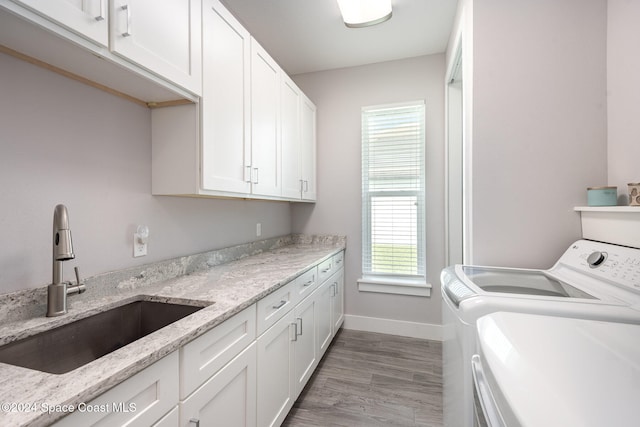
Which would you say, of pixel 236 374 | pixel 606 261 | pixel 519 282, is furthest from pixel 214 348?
pixel 606 261

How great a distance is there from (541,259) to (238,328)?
59.9 inches

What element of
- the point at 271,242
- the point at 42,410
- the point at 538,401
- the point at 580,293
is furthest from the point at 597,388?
the point at 271,242

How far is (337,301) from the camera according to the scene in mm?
2654

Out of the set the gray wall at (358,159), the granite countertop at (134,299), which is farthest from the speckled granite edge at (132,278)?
the gray wall at (358,159)

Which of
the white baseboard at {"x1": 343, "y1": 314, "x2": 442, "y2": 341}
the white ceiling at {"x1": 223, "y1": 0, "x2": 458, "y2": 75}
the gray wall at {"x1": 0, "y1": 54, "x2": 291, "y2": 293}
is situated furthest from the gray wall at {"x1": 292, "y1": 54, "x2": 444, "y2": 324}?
the gray wall at {"x1": 0, "y1": 54, "x2": 291, "y2": 293}

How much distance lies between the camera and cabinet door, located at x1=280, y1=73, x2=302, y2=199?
2.20 meters

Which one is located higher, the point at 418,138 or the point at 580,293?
the point at 418,138

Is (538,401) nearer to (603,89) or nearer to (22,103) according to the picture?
(22,103)

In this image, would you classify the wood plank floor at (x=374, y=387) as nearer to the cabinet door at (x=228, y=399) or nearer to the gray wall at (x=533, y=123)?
the cabinet door at (x=228, y=399)

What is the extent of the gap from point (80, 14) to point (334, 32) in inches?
75.6

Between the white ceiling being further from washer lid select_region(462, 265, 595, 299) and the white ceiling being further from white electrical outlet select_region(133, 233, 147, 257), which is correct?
washer lid select_region(462, 265, 595, 299)

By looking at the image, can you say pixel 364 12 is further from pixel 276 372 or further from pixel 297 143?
pixel 276 372

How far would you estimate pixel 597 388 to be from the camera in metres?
0.45

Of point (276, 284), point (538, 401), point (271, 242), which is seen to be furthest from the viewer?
point (271, 242)
